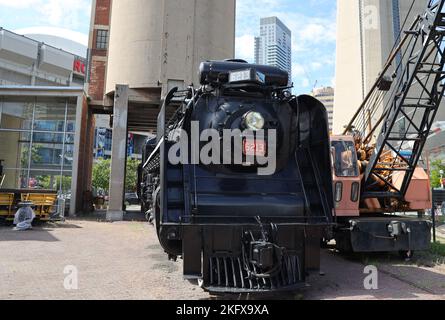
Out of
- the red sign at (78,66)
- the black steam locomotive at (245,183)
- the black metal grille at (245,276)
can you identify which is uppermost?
the red sign at (78,66)

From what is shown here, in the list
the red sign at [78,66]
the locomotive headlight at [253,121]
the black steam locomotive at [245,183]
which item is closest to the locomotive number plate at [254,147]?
the black steam locomotive at [245,183]

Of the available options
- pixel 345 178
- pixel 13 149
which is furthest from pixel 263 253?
pixel 13 149

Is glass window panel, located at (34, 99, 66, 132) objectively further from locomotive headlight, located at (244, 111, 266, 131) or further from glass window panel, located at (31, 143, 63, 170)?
locomotive headlight, located at (244, 111, 266, 131)

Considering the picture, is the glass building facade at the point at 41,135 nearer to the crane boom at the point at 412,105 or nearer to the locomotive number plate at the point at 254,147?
the crane boom at the point at 412,105

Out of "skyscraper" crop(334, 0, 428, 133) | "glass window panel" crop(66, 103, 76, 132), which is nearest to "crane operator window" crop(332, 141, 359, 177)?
"glass window panel" crop(66, 103, 76, 132)

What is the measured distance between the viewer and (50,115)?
21.1m

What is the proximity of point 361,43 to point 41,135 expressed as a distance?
163ft

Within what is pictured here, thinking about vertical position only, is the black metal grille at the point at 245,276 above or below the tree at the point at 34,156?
below

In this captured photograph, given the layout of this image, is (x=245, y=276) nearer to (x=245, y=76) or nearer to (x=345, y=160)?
→ (x=245, y=76)

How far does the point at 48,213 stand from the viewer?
15.2 m

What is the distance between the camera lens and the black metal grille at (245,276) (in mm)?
5184

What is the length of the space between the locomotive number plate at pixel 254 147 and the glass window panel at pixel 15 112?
59.4 ft
